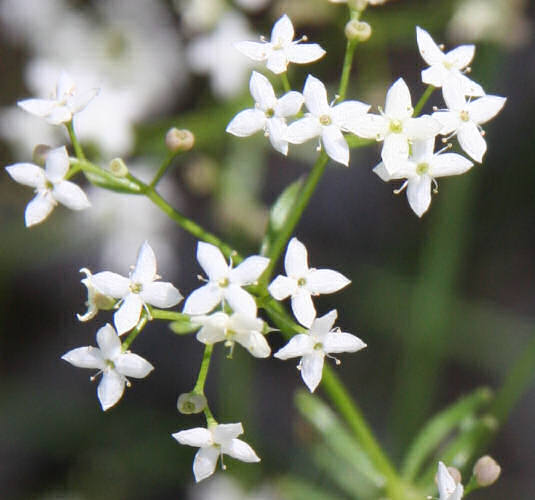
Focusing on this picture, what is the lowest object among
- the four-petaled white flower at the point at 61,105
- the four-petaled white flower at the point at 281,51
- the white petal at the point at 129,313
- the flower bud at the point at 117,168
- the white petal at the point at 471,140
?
the white petal at the point at 129,313

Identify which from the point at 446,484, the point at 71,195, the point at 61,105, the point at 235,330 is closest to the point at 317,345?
the point at 235,330

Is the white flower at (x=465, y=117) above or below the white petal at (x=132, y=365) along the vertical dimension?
above

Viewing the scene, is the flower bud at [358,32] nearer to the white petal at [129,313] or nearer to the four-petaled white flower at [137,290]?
the four-petaled white flower at [137,290]

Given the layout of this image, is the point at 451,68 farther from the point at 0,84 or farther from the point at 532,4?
the point at 0,84

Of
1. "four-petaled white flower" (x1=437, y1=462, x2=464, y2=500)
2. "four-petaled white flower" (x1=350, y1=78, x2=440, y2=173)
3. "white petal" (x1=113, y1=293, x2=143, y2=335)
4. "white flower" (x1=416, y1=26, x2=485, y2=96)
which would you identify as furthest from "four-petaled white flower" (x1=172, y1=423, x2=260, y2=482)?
"white flower" (x1=416, y1=26, x2=485, y2=96)

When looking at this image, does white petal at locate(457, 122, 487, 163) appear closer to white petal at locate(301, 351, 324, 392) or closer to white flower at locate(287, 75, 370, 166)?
white flower at locate(287, 75, 370, 166)

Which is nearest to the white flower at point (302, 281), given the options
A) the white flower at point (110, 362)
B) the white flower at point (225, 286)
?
the white flower at point (225, 286)

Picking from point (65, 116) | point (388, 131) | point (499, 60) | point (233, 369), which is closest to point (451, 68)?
point (388, 131)
